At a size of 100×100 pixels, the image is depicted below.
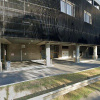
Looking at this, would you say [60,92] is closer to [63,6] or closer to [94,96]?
[94,96]

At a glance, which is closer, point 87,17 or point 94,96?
point 94,96

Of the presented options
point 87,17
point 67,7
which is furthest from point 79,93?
point 87,17

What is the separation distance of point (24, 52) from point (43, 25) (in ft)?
27.3

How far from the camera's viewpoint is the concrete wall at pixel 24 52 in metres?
15.9

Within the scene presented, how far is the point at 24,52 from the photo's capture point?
1697 centimetres

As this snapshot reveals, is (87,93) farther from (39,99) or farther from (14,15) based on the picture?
(14,15)

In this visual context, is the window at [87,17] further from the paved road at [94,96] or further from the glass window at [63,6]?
the paved road at [94,96]

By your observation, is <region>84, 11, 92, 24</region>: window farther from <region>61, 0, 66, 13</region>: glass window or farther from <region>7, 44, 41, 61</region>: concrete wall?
<region>7, 44, 41, 61</region>: concrete wall

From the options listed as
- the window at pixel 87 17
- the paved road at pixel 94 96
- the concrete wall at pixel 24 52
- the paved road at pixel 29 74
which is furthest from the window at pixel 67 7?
the paved road at pixel 94 96

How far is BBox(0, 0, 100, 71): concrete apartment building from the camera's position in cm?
832

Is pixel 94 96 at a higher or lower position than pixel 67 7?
lower

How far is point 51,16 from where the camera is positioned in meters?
10.8

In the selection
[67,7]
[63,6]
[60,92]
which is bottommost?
[60,92]

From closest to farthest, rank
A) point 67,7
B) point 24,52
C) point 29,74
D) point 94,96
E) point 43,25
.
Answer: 1. point 94,96
2. point 29,74
3. point 43,25
4. point 67,7
5. point 24,52
